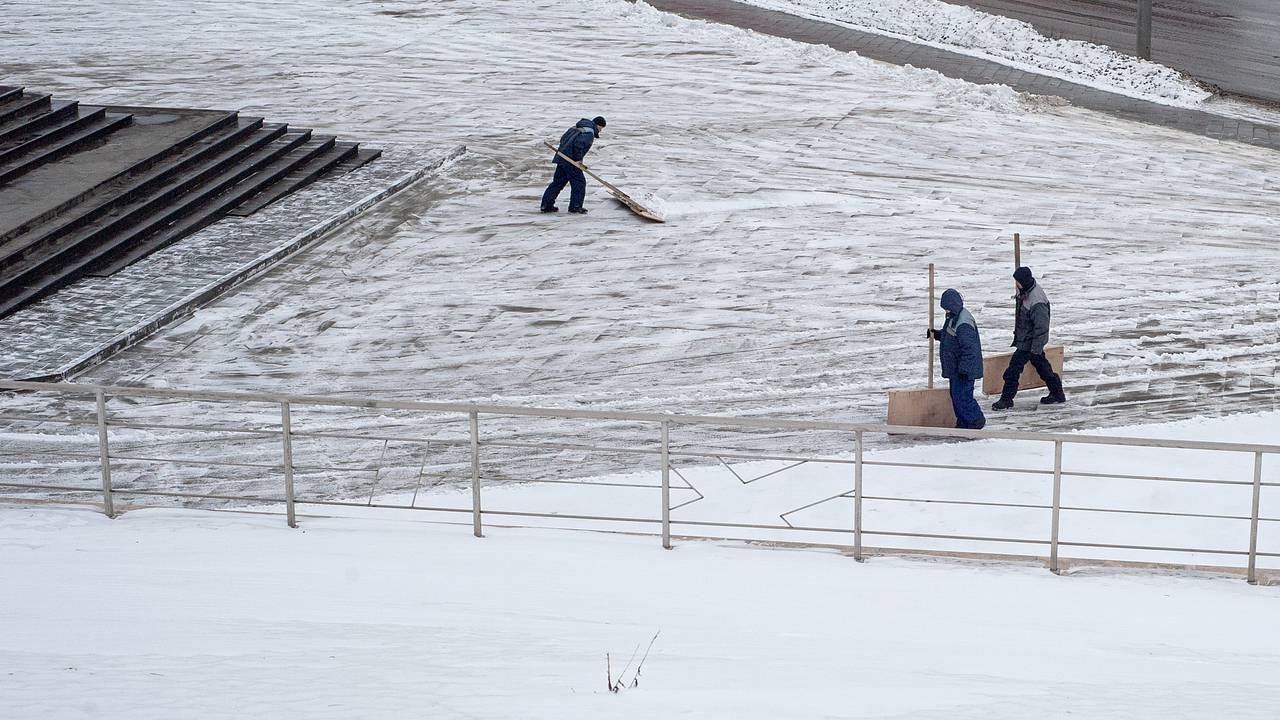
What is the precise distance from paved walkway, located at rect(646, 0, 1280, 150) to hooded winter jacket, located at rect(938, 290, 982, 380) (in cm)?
1122

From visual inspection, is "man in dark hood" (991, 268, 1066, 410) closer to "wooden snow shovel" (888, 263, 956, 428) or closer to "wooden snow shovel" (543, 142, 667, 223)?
"wooden snow shovel" (888, 263, 956, 428)

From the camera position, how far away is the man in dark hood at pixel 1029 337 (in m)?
11.4

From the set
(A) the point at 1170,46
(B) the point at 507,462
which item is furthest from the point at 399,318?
(A) the point at 1170,46

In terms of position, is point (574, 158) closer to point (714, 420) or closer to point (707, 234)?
point (707, 234)

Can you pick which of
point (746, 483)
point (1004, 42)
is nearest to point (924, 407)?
point (746, 483)

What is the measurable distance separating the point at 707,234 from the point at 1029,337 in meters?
5.69

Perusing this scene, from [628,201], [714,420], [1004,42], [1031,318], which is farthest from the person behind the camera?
[1004,42]

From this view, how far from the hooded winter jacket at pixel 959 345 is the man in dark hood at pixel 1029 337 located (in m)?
0.71

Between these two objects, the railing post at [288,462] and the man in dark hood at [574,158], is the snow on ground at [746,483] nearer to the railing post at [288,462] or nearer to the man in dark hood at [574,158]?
the railing post at [288,462]

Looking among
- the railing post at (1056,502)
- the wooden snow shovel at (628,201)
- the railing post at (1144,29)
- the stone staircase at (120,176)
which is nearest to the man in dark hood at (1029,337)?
the railing post at (1056,502)

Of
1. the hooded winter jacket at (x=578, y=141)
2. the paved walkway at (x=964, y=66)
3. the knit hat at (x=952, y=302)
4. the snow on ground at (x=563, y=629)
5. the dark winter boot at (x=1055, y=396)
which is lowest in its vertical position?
the dark winter boot at (x=1055, y=396)

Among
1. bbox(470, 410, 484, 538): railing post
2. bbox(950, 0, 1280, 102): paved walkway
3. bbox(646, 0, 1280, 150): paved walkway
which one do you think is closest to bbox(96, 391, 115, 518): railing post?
bbox(470, 410, 484, 538): railing post

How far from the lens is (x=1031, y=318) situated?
11.4 meters

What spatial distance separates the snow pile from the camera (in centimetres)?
2264
